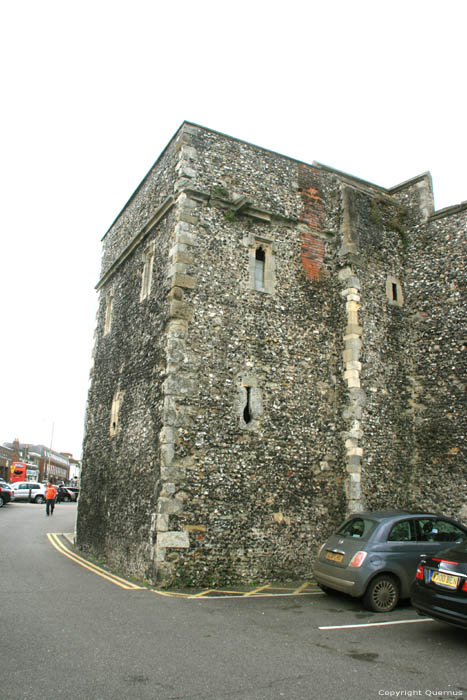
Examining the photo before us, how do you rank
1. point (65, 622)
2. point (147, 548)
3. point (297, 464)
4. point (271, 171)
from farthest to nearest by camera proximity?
point (271, 171)
point (297, 464)
point (147, 548)
point (65, 622)

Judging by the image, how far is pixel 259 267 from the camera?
1269 centimetres

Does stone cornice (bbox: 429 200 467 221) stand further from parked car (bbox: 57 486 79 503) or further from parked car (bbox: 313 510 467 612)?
parked car (bbox: 57 486 79 503)

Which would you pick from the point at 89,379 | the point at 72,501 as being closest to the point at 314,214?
the point at 89,379

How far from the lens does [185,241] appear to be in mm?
11688

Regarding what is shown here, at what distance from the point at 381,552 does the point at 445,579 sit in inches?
78.9

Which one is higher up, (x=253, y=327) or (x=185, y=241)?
(x=185, y=241)

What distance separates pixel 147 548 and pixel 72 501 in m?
42.9

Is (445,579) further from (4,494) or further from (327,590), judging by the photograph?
(4,494)

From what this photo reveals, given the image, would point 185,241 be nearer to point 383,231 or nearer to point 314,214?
point 314,214

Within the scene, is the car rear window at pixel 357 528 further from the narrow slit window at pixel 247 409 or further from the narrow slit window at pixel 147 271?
the narrow slit window at pixel 147 271

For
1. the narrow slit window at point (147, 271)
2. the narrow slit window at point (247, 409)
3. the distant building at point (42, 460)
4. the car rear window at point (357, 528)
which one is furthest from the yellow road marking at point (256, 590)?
the distant building at point (42, 460)

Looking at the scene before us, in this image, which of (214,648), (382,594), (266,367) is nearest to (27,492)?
(266,367)

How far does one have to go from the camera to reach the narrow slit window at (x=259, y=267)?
12.6 m

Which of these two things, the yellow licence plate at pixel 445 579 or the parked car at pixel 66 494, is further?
the parked car at pixel 66 494
